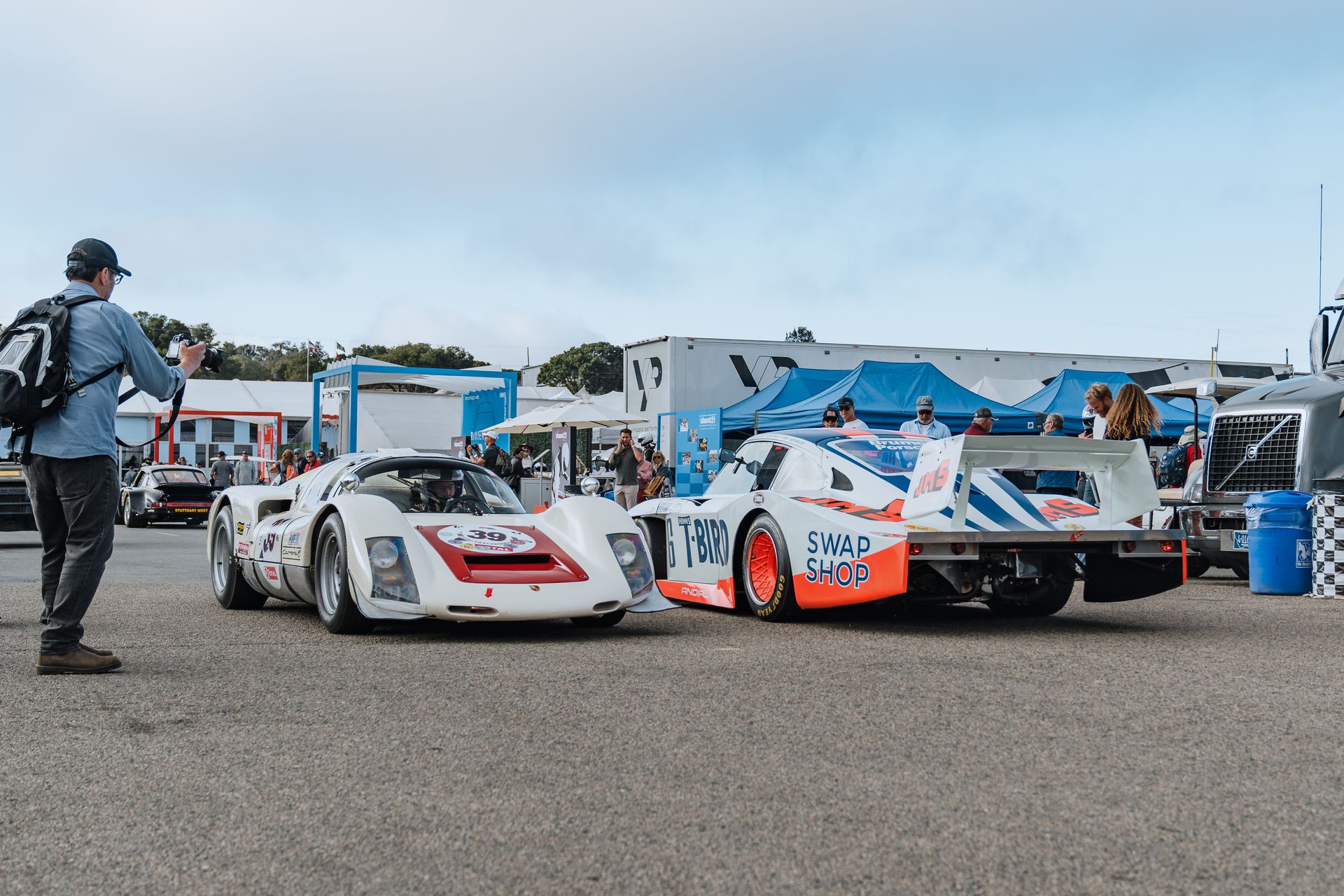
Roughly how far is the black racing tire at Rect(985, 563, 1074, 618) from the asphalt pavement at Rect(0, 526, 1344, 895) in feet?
4.01

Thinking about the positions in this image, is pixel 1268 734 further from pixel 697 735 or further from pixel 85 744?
pixel 85 744

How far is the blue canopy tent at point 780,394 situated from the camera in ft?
68.1

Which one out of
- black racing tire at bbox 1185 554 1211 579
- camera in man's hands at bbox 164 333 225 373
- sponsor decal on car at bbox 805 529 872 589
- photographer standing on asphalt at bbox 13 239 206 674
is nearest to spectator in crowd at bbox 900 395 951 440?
black racing tire at bbox 1185 554 1211 579

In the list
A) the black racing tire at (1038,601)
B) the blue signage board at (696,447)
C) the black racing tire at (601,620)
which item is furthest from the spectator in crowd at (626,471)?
the black racing tire at (601,620)

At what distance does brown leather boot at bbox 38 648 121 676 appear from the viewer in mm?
5516

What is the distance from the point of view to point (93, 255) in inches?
Answer: 225

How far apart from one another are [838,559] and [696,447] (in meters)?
13.1

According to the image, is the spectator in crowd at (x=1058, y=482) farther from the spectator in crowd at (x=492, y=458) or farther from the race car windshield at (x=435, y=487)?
the spectator in crowd at (x=492, y=458)

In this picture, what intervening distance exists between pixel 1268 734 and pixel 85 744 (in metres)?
3.89

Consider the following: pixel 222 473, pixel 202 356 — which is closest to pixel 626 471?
pixel 202 356

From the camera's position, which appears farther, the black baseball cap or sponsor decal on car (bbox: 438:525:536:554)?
sponsor decal on car (bbox: 438:525:536:554)

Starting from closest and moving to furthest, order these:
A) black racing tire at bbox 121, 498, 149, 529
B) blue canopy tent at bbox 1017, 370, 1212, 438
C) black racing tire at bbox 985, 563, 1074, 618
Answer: black racing tire at bbox 985, 563, 1074, 618
blue canopy tent at bbox 1017, 370, 1212, 438
black racing tire at bbox 121, 498, 149, 529

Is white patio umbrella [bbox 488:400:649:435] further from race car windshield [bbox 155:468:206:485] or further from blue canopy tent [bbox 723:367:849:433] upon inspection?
race car windshield [bbox 155:468:206:485]

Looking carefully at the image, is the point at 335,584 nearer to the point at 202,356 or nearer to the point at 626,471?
the point at 202,356
